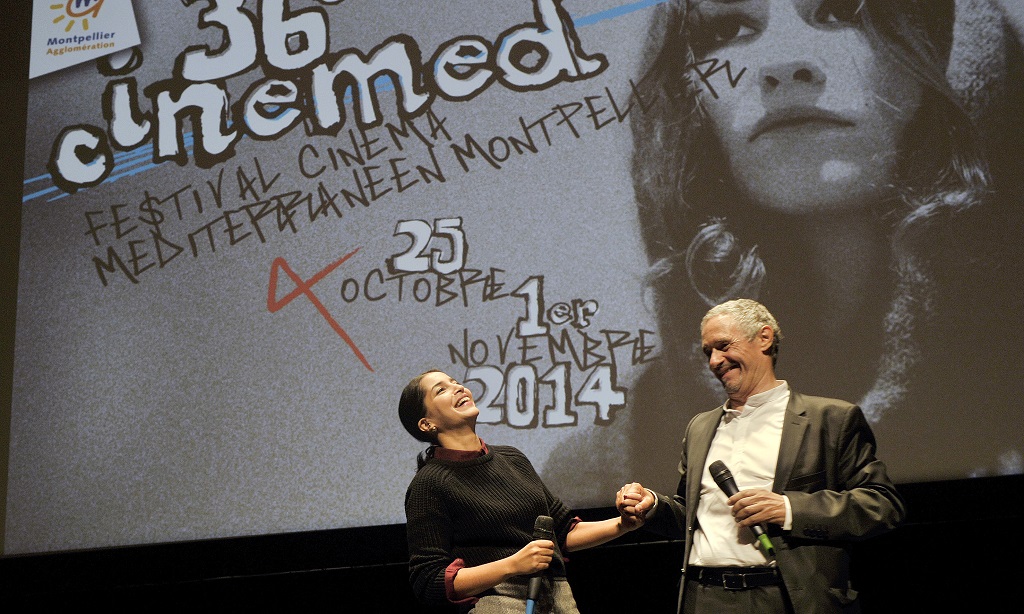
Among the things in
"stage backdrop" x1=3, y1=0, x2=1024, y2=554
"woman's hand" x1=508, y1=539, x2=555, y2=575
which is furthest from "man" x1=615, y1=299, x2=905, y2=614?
"stage backdrop" x1=3, y1=0, x2=1024, y2=554

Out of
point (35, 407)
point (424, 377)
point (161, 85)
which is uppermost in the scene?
point (161, 85)

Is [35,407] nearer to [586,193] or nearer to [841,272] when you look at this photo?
[586,193]

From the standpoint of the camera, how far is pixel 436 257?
10.5 ft

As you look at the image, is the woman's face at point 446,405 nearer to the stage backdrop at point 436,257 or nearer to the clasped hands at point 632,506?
Answer: the clasped hands at point 632,506

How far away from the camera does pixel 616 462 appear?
119 inches

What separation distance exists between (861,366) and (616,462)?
859 millimetres

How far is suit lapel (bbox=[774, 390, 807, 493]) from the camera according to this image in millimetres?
2037

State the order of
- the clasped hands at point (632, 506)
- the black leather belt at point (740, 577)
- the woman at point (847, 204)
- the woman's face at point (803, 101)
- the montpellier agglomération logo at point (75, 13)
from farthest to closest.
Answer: the montpellier agglomération logo at point (75, 13) < the woman's face at point (803, 101) < the woman at point (847, 204) < the clasped hands at point (632, 506) < the black leather belt at point (740, 577)

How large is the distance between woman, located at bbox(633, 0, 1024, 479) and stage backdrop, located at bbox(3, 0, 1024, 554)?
0.03 ft

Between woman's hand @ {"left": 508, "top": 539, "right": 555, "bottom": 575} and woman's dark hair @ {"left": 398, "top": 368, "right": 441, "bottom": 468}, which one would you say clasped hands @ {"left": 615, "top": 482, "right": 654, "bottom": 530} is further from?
woman's dark hair @ {"left": 398, "top": 368, "right": 441, "bottom": 468}

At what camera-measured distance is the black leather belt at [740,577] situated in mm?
1993

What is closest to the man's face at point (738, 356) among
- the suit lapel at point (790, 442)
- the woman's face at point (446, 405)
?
the suit lapel at point (790, 442)

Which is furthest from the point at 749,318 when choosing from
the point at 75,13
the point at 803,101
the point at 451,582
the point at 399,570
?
the point at 75,13

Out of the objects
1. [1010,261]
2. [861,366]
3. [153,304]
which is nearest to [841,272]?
[861,366]
